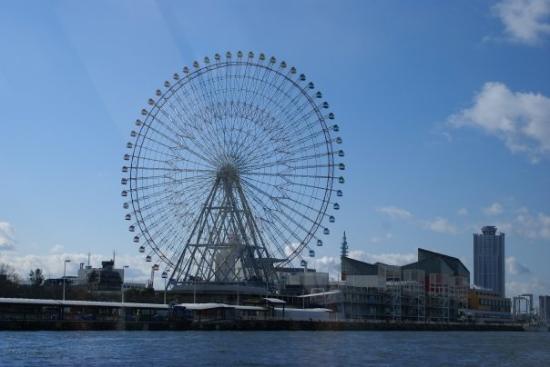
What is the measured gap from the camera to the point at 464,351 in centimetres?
9594

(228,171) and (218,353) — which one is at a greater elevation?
(228,171)

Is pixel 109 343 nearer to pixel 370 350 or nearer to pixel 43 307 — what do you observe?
pixel 370 350

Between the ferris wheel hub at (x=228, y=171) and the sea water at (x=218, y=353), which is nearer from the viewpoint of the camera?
the sea water at (x=218, y=353)

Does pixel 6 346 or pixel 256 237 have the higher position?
pixel 256 237

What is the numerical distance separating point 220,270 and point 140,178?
2541 cm

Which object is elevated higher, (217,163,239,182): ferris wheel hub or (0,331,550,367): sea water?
(217,163,239,182): ferris wheel hub

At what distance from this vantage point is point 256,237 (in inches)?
4968

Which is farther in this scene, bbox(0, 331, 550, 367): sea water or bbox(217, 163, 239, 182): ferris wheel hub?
bbox(217, 163, 239, 182): ferris wheel hub

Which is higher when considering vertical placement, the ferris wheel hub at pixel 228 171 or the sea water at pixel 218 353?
the ferris wheel hub at pixel 228 171

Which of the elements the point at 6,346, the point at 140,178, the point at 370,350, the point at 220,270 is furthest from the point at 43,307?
the point at 370,350

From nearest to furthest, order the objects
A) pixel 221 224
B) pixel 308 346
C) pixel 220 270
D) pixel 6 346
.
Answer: pixel 6 346 → pixel 308 346 → pixel 221 224 → pixel 220 270

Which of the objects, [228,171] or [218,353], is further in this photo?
[228,171]

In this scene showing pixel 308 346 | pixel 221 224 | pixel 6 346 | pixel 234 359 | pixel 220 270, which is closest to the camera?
pixel 234 359

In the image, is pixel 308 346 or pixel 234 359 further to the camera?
pixel 308 346
